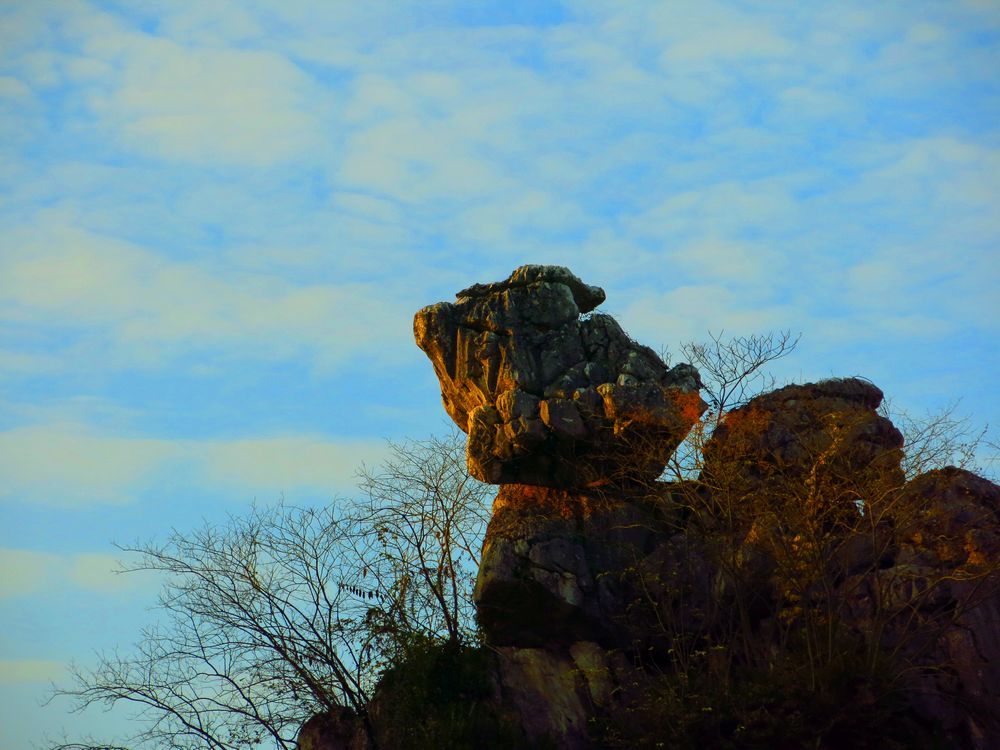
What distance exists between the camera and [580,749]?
21.2 metres

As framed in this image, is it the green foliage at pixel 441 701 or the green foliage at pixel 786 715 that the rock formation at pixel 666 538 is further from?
the green foliage at pixel 441 701

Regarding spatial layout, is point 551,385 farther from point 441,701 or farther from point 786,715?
point 786,715

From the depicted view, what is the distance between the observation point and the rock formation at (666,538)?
20.0 metres

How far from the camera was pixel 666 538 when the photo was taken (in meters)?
23.1

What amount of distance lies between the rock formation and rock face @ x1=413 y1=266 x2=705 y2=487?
0.14 ft

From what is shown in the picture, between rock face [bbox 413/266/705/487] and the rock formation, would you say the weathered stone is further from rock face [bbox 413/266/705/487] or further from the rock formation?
rock face [bbox 413/266/705/487]

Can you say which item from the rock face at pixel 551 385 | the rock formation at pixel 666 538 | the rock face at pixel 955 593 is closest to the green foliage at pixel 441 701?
the rock formation at pixel 666 538

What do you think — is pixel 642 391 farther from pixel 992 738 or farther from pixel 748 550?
pixel 992 738

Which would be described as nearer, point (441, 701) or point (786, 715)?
point (786, 715)

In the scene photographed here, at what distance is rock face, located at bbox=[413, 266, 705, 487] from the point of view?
73.0 ft

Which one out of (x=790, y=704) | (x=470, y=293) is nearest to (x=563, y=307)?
(x=470, y=293)

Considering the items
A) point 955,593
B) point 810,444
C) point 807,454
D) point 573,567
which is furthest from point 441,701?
point 955,593

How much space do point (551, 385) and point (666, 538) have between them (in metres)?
3.57

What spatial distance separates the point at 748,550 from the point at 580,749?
4.48 metres
